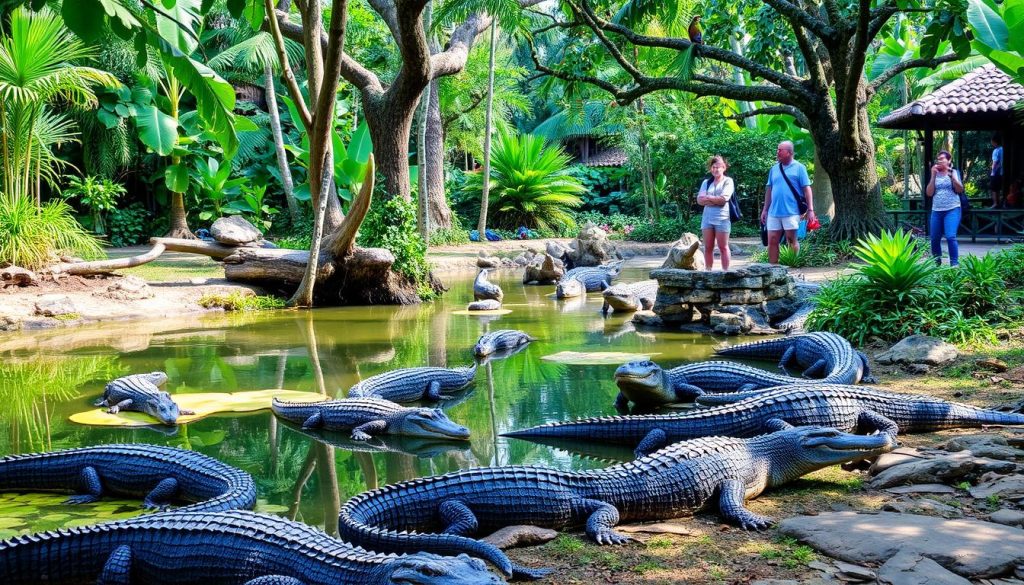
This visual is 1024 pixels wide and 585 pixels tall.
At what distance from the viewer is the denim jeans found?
10977 mm

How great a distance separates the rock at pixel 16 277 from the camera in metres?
11.3

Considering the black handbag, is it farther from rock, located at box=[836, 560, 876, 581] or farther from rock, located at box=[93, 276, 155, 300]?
rock, located at box=[93, 276, 155, 300]

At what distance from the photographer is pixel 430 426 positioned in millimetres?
5676

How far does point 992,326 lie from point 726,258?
392 centimetres

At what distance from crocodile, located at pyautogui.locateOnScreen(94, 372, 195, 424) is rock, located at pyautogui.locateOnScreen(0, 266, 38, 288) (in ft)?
18.4

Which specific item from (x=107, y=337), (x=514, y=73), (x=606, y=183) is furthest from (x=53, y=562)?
(x=606, y=183)

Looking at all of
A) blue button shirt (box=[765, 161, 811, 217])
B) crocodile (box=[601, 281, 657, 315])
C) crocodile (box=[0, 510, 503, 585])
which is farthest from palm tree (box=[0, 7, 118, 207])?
crocodile (box=[0, 510, 503, 585])

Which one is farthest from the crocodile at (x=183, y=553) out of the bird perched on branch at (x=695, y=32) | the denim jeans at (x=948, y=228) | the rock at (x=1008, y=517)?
the bird perched on branch at (x=695, y=32)

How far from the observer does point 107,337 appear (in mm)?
10047

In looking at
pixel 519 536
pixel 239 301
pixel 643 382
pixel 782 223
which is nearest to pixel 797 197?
pixel 782 223

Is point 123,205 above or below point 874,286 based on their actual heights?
above

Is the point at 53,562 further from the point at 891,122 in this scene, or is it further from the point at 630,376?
the point at 891,122

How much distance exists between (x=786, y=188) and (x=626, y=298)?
2.60 metres

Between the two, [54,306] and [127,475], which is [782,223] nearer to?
[127,475]
